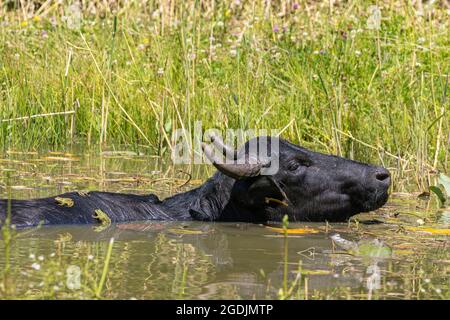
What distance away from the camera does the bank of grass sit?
955cm

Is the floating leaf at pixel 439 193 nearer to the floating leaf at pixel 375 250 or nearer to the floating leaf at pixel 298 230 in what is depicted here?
the floating leaf at pixel 298 230

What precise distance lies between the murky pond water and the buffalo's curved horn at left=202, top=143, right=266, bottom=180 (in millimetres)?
374

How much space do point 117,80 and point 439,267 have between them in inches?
224

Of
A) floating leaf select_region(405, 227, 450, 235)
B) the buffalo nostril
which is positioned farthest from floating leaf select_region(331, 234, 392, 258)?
the buffalo nostril

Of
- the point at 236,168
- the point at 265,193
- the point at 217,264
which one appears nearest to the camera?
the point at 217,264

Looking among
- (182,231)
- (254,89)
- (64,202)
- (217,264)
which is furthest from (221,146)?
(254,89)

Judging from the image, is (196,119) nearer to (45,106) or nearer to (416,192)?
(45,106)

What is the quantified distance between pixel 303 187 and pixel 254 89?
119 inches

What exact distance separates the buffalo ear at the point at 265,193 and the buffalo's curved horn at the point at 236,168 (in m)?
0.10

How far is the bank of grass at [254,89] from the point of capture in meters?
9.55

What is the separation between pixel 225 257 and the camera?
607 cm

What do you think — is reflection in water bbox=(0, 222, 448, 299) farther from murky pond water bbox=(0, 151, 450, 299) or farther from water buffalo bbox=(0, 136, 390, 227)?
water buffalo bbox=(0, 136, 390, 227)

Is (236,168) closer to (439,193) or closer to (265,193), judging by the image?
(265,193)
